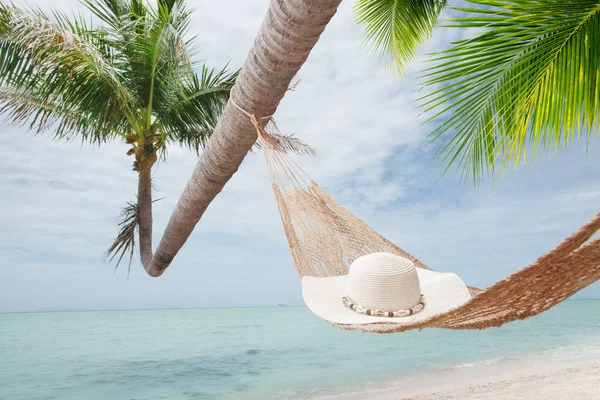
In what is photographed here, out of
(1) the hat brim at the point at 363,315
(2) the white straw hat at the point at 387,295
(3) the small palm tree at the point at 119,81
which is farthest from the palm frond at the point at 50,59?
(2) the white straw hat at the point at 387,295

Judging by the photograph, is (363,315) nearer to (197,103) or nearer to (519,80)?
(519,80)

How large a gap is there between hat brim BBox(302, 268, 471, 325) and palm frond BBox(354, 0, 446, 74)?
1962mm

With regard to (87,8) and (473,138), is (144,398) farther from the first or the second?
(473,138)

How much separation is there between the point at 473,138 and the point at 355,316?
72cm

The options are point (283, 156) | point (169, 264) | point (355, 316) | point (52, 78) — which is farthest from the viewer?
point (169, 264)

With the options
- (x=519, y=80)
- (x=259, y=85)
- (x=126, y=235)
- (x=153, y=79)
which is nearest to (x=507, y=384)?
(x=126, y=235)

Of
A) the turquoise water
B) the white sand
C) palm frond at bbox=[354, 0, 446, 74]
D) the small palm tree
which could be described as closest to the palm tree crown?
palm frond at bbox=[354, 0, 446, 74]

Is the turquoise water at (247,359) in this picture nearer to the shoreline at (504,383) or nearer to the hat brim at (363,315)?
the shoreline at (504,383)

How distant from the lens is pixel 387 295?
1355 millimetres

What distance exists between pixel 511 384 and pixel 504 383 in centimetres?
11

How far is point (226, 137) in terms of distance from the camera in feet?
6.34

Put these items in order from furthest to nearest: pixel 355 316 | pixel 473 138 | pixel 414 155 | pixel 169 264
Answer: pixel 414 155
pixel 169 264
pixel 473 138
pixel 355 316

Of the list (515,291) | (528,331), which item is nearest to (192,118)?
(515,291)

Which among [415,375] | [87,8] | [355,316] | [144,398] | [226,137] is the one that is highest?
[87,8]
